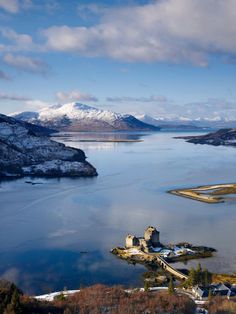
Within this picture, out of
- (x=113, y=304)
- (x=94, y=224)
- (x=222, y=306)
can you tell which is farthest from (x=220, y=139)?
(x=113, y=304)

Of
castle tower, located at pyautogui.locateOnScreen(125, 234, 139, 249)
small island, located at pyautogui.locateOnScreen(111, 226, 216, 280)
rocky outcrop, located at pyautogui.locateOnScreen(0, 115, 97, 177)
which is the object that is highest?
rocky outcrop, located at pyautogui.locateOnScreen(0, 115, 97, 177)

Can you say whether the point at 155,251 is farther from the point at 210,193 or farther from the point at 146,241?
the point at 210,193

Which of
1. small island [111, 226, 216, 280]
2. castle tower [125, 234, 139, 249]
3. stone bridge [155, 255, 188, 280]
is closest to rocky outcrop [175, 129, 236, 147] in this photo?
small island [111, 226, 216, 280]

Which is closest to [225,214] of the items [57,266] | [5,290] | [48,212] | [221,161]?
[48,212]

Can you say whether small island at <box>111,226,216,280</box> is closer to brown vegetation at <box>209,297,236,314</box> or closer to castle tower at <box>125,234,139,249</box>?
castle tower at <box>125,234,139,249</box>

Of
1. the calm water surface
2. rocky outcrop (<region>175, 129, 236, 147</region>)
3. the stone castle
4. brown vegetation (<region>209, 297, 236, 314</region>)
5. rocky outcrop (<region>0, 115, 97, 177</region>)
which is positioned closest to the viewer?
brown vegetation (<region>209, 297, 236, 314</region>)

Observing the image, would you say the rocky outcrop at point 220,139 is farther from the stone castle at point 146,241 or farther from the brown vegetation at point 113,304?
the brown vegetation at point 113,304

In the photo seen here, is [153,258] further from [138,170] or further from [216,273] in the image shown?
[138,170]
